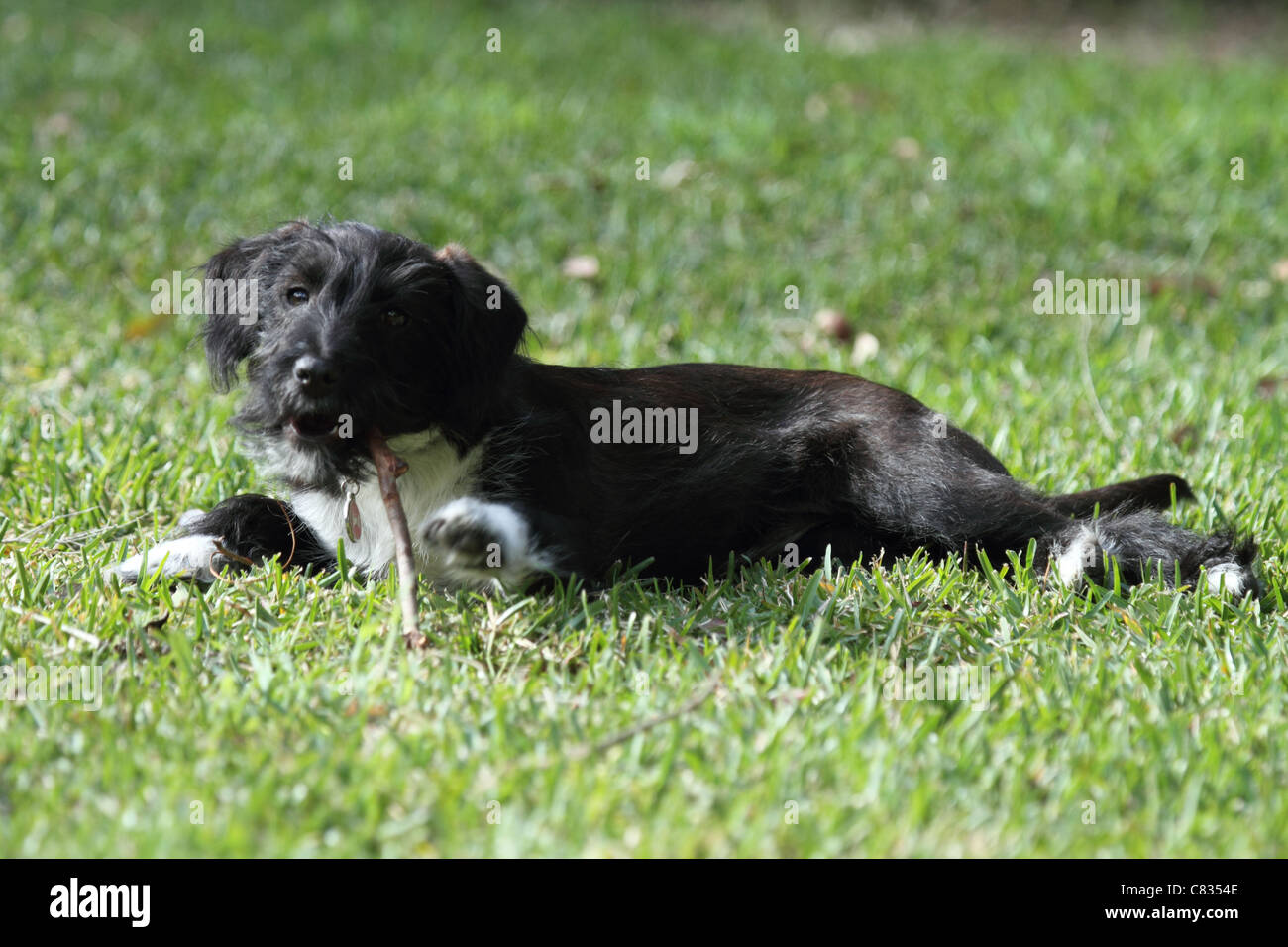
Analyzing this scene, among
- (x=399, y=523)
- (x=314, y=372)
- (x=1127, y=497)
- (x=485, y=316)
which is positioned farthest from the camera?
(x=1127, y=497)

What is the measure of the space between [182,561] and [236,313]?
730mm

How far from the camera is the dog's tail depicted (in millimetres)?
4457

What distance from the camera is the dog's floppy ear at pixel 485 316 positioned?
384 centimetres

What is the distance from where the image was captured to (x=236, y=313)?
3951 mm

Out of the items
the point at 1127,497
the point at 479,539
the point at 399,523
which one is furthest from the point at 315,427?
the point at 1127,497

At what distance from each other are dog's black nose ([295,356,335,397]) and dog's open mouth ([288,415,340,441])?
114mm

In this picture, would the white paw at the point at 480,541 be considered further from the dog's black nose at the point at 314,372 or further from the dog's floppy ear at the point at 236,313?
the dog's floppy ear at the point at 236,313

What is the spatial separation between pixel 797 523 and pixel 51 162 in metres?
5.72

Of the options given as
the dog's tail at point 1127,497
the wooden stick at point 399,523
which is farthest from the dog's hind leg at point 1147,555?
the wooden stick at point 399,523

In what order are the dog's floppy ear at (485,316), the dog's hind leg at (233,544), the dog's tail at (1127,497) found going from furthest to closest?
the dog's tail at (1127,497), the dog's hind leg at (233,544), the dog's floppy ear at (485,316)

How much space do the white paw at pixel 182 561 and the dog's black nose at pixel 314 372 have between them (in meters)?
0.76

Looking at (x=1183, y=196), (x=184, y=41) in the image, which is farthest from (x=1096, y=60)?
(x=184, y=41)

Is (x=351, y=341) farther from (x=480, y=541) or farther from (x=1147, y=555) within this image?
(x=1147, y=555)
